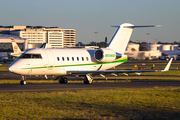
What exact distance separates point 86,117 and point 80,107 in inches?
104

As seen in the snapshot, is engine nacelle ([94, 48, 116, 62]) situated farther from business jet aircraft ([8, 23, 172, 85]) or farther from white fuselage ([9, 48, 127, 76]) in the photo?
white fuselage ([9, 48, 127, 76])

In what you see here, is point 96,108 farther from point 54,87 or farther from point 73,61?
point 73,61

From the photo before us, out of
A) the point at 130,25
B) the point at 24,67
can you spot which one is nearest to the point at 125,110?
the point at 24,67

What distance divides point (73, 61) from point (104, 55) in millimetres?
3859

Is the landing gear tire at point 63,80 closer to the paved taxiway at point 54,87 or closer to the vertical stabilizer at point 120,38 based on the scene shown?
the paved taxiway at point 54,87

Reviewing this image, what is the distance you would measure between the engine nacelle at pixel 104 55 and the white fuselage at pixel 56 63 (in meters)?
0.50

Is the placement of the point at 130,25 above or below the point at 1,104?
above

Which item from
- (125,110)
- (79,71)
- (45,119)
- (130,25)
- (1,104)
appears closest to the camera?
(45,119)

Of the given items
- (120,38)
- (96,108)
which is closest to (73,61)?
(120,38)

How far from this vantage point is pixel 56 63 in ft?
104

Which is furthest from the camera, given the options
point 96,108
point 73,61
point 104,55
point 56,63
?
point 104,55

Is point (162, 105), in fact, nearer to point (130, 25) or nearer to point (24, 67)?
point (24, 67)

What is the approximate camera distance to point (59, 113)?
13.7 meters

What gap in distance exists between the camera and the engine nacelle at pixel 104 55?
3538 centimetres
